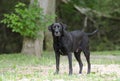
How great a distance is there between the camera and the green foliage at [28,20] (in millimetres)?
20156

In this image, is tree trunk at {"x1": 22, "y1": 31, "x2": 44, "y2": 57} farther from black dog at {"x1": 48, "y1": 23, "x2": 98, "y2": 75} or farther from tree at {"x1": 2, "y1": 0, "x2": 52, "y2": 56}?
black dog at {"x1": 48, "y1": 23, "x2": 98, "y2": 75}

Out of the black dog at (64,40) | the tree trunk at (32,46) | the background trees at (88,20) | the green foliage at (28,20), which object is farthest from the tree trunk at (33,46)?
the black dog at (64,40)

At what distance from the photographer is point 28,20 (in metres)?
20.3

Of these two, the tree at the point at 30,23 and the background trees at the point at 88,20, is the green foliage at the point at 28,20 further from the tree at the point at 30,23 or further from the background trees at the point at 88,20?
the background trees at the point at 88,20

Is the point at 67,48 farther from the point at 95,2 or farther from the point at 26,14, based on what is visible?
the point at 95,2

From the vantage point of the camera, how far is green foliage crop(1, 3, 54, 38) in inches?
794

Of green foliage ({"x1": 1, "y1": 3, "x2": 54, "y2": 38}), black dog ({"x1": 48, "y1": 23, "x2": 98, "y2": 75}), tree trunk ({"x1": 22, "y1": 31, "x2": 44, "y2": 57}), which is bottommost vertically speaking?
tree trunk ({"x1": 22, "y1": 31, "x2": 44, "y2": 57})

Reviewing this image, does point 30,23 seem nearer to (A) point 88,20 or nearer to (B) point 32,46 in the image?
(B) point 32,46

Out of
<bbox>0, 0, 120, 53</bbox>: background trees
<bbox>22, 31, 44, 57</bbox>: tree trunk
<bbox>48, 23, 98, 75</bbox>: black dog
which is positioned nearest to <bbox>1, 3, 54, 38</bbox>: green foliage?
<bbox>22, 31, 44, 57</bbox>: tree trunk

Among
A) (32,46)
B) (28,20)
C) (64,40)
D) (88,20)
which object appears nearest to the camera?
(64,40)

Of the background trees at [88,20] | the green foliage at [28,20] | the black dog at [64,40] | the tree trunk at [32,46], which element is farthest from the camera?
the background trees at [88,20]

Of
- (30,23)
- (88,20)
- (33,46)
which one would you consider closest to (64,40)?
(30,23)

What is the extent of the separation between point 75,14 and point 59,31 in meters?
21.1

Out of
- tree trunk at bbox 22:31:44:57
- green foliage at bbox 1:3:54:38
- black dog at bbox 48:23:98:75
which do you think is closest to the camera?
black dog at bbox 48:23:98:75
